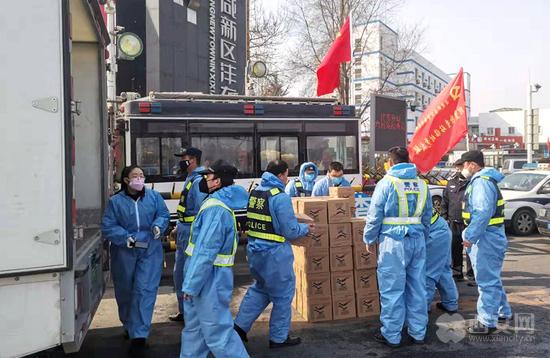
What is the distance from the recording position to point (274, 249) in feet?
15.8

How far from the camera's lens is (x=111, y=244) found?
500 centimetres

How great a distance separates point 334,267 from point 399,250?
102cm

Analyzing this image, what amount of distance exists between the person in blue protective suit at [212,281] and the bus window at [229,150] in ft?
18.6

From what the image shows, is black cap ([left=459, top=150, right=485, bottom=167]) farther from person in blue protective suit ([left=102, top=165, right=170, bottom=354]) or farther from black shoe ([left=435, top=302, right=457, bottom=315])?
person in blue protective suit ([left=102, top=165, right=170, bottom=354])

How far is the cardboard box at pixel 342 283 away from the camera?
5703mm

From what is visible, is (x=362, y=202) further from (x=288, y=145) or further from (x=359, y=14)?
(x=359, y=14)

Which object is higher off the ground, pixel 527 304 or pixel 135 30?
pixel 135 30

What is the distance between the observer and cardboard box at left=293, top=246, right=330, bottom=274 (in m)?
5.61

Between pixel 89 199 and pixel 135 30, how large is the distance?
44.0 ft

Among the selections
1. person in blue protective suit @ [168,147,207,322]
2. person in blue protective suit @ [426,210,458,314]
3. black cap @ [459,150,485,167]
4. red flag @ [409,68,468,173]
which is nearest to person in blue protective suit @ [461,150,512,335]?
black cap @ [459,150,485,167]

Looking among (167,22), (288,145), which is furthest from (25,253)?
(167,22)

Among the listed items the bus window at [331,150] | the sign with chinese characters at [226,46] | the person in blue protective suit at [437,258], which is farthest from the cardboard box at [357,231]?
the sign with chinese characters at [226,46]

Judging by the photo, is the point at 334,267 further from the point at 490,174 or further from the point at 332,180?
the point at 332,180

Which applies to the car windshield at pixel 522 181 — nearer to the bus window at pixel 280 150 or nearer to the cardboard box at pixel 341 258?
the bus window at pixel 280 150
